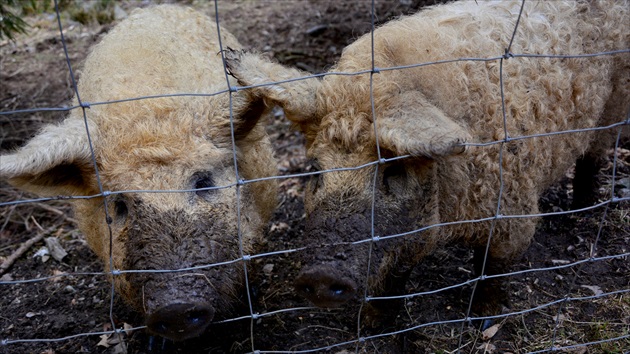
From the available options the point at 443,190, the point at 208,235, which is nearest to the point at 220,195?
the point at 208,235

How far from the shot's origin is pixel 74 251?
514cm

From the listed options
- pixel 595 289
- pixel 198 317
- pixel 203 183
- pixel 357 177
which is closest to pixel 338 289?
pixel 357 177

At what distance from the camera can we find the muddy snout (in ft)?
9.53

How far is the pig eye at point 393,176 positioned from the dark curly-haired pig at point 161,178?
83 centimetres

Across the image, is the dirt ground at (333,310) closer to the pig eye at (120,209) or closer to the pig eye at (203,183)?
the pig eye at (120,209)

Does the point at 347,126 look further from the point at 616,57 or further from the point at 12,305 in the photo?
the point at 12,305

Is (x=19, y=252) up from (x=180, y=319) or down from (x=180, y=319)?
down

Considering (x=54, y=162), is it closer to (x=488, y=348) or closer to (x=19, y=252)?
(x=19, y=252)

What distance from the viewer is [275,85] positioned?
10.6ft

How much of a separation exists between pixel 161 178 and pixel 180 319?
2.59 feet

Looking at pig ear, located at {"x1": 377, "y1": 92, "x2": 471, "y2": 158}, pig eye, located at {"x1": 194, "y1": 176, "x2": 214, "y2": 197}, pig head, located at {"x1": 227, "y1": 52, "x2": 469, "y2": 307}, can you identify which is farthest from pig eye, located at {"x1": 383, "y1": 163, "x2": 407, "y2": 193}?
pig eye, located at {"x1": 194, "y1": 176, "x2": 214, "y2": 197}

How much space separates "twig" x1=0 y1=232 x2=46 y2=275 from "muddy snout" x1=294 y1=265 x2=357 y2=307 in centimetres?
313

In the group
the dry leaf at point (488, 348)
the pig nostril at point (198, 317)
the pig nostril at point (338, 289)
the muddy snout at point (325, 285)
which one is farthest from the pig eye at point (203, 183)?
the dry leaf at point (488, 348)

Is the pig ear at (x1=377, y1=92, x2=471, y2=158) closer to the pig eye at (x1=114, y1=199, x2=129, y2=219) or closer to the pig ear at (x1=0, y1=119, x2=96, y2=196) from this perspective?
the pig eye at (x1=114, y1=199, x2=129, y2=219)
